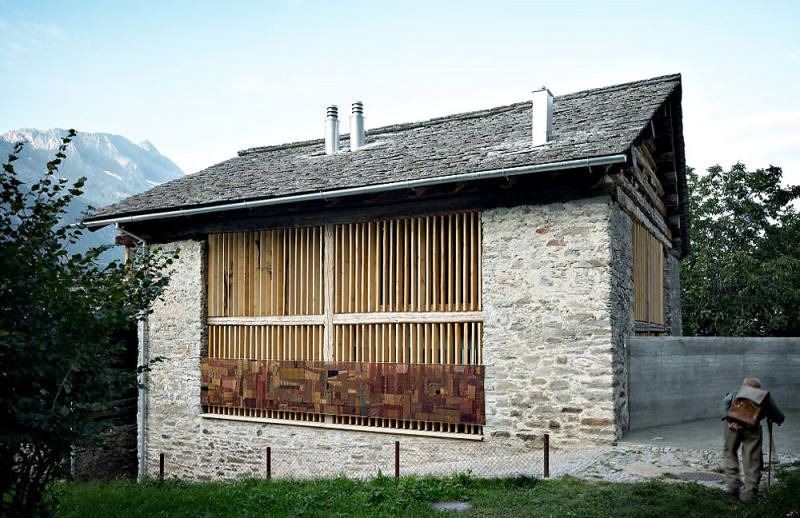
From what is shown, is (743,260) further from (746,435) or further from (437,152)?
(746,435)

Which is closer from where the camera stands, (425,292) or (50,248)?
(50,248)

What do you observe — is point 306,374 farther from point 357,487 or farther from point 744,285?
point 744,285

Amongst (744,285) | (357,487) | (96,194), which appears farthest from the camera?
(96,194)

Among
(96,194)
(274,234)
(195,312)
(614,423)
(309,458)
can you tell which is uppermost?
(96,194)

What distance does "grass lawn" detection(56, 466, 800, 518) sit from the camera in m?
6.47

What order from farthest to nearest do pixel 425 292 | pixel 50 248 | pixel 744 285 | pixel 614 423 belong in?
pixel 744 285 < pixel 425 292 < pixel 614 423 < pixel 50 248

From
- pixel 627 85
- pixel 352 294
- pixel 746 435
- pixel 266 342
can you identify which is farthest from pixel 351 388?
pixel 627 85

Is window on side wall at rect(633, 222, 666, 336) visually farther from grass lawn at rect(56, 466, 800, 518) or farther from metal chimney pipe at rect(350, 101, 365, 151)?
metal chimney pipe at rect(350, 101, 365, 151)

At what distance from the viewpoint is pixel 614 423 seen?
934 centimetres

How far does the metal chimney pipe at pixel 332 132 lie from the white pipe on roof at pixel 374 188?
300 centimetres

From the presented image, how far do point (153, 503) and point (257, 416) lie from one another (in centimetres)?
402

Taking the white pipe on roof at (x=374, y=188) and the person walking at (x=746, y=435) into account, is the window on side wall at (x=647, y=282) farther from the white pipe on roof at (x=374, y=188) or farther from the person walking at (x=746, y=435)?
the person walking at (x=746, y=435)

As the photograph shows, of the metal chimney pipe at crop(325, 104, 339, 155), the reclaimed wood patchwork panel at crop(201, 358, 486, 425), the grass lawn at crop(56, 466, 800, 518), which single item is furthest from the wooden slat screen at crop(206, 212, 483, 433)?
the metal chimney pipe at crop(325, 104, 339, 155)

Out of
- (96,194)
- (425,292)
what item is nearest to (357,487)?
(425,292)
